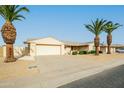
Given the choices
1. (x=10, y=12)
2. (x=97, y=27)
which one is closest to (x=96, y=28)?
(x=97, y=27)

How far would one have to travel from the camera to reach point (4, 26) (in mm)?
23547

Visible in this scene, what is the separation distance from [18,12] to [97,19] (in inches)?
732

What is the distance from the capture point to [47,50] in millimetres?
46844

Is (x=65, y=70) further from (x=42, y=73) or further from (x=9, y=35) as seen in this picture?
(x=9, y=35)

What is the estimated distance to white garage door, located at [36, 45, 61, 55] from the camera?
4544cm

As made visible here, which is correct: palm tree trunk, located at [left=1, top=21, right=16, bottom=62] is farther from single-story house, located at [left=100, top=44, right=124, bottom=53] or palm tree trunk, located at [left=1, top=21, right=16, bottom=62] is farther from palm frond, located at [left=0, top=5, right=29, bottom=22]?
single-story house, located at [left=100, top=44, right=124, bottom=53]

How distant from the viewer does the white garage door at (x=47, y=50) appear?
45438 mm

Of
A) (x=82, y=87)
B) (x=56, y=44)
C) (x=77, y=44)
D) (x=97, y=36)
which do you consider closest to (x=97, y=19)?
(x=97, y=36)

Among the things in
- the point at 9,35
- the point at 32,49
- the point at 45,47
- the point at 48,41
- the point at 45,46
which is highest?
the point at 9,35

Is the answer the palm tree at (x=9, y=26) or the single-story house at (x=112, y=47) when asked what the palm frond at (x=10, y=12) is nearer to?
the palm tree at (x=9, y=26)

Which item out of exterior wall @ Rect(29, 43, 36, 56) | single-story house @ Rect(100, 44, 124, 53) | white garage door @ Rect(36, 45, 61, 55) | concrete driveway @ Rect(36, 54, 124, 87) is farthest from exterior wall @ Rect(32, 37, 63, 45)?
concrete driveway @ Rect(36, 54, 124, 87)

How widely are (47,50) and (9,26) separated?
23.5 metres

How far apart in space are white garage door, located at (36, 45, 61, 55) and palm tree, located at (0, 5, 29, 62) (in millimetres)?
20805

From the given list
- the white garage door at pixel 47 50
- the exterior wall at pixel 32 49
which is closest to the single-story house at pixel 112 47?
the white garage door at pixel 47 50
